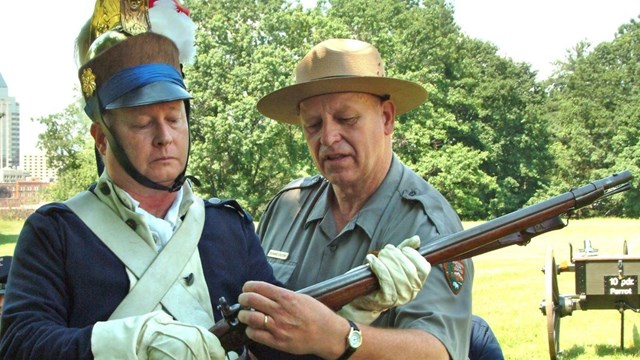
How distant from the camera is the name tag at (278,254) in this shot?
3.89 meters

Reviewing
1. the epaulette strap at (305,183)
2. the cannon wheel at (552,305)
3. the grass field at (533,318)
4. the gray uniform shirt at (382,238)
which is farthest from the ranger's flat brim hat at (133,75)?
the grass field at (533,318)

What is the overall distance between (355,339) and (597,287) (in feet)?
28.6

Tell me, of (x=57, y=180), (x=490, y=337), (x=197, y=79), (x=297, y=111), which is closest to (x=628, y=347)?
(x=490, y=337)

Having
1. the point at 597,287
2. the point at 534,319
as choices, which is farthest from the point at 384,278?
the point at 534,319

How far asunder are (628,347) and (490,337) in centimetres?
713

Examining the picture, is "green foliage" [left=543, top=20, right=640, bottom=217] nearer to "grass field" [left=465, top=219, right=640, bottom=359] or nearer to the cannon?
"grass field" [left=465, top=219, right=640, bottom=359]

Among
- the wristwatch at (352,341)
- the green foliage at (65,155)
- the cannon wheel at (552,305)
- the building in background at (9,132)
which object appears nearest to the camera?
the wristwatch at (352,341)

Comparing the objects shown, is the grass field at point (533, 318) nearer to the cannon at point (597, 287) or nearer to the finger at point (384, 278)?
the cannon at point (597, 287)

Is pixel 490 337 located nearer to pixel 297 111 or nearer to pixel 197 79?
pixel 297 111

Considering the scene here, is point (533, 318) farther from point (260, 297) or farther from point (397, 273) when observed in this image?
point (260, 297)

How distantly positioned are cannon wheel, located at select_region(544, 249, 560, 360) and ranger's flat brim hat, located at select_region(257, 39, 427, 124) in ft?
22.8

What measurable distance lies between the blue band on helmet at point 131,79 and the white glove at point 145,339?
74 cm

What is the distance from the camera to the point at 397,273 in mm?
2697

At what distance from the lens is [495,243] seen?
305cm
